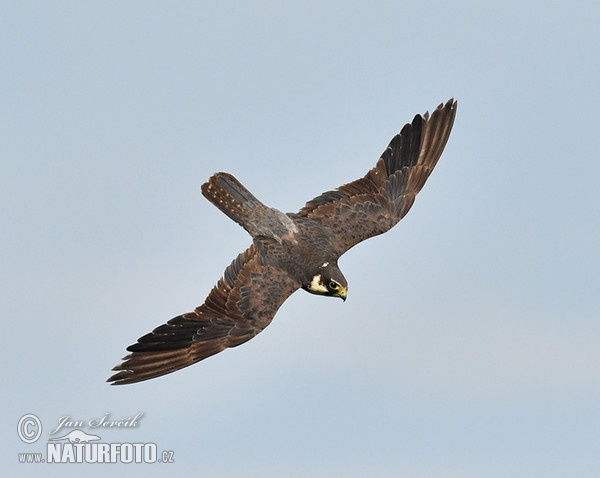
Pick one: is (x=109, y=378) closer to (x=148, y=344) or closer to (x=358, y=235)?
(x=148, y=344)

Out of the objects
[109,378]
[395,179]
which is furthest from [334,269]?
[109,378]

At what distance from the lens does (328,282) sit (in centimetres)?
2194

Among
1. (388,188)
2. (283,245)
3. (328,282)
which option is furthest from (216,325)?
(388,188)

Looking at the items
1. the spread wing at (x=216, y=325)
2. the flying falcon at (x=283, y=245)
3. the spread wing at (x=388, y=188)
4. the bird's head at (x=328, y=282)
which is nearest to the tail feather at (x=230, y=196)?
the flying falcon at (x=283, y=245)

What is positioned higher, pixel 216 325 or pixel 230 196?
pixel 230 196

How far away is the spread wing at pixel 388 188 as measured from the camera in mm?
23375

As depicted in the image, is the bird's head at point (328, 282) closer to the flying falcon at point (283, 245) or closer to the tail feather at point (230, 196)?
the flying falcon at point (283, 245)

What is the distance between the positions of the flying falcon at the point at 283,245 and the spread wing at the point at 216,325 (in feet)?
0.06

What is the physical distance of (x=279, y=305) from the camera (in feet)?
69.9

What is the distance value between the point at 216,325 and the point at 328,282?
94.3 inches

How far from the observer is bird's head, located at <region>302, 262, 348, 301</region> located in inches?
864

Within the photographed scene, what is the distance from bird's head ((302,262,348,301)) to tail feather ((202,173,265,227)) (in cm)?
175

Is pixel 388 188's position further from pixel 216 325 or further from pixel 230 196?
pixel 216 325

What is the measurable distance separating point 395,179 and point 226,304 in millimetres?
5236
